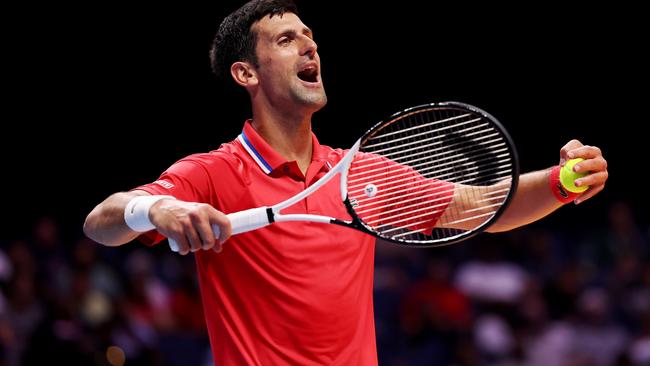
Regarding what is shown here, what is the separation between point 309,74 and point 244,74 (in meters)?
0.26

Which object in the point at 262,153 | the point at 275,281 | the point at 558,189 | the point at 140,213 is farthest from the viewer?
the point at 262,153

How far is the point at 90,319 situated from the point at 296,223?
463 centimetres

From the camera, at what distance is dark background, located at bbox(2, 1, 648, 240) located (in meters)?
8.99

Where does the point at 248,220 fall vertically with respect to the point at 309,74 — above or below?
below

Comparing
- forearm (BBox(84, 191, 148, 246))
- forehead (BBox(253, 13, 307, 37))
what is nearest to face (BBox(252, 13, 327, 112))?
forehead (BBox(253, 13, 307, 37))

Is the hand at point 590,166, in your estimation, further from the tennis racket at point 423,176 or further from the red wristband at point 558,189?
the tennis racket at point 423,176

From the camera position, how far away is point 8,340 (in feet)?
22.0

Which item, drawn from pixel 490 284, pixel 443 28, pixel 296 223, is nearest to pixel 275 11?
pixel 296 223

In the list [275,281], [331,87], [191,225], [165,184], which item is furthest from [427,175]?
[331,87]

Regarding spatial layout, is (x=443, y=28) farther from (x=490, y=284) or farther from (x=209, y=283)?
(x=209, y=283)

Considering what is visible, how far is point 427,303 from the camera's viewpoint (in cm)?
744

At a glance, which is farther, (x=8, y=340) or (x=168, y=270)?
(x=168, y=270)

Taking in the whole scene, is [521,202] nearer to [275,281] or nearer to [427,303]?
[275,281]

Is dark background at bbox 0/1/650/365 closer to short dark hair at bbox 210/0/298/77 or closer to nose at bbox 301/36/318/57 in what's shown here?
short dark hair at bbox 210/0/298/77
